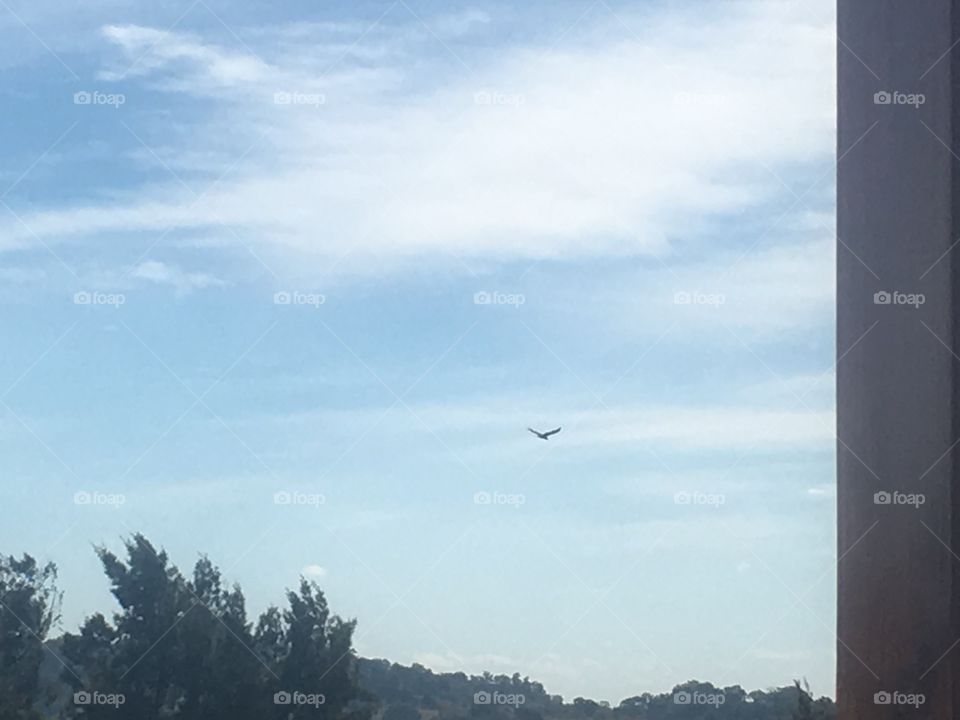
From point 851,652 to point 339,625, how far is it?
4.73m

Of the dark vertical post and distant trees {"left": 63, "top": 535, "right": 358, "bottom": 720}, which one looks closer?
the dark vertical post

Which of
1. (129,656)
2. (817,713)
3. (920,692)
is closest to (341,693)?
(129,656)

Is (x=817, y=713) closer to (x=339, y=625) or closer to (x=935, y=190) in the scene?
(x=339, y=625)

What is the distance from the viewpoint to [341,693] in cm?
598
